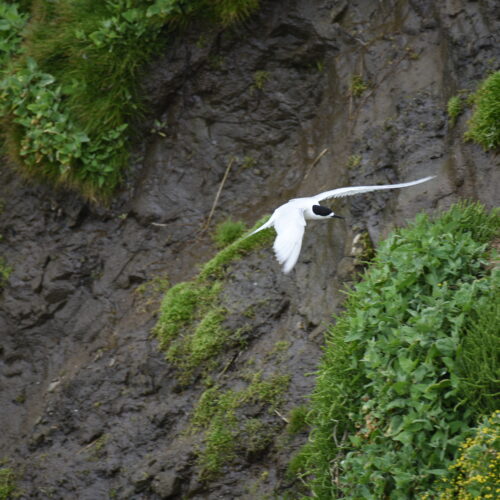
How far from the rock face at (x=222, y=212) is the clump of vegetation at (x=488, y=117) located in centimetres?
12

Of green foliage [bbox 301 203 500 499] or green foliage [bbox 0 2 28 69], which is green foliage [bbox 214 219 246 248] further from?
green foliage [bbox 0 2 28 69]

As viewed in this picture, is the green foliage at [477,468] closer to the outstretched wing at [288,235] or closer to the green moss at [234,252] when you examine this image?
the outstretched wing at [288,235]

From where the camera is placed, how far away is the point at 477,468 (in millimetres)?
3408

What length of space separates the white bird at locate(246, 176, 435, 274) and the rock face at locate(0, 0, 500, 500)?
450 mm

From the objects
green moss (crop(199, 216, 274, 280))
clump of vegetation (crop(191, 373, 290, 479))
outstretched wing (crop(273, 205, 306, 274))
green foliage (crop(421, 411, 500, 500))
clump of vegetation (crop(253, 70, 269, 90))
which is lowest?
clump of vegetation (crop(191, 373, 290, 479))

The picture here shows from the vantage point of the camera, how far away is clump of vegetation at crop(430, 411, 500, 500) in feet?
11.0

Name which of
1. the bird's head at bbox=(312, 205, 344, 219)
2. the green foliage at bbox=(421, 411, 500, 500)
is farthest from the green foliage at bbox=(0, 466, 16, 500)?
the green foliage at bbox=(421, 411, 500, 500)

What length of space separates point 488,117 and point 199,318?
2444 millimetres

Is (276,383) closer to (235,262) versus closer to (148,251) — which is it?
(235,262)

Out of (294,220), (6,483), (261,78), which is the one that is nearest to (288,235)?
(294,220)

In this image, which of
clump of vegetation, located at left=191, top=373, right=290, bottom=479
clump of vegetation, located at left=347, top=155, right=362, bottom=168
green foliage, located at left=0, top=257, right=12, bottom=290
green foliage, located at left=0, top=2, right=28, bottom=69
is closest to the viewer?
clump of vegetation, located at left=191, top=373, right=290, bottom=479

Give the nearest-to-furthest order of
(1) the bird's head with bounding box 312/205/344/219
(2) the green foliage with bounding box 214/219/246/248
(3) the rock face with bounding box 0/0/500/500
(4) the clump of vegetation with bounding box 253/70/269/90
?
(1) the bird's head with bounding box 312/205/344/219
(3) the rock face with bounding box 0/0/500/500
(2) the green foliage with bounding box 214/219/246/248
(4) the clump of vegetation with bounding box 253/70/269/90

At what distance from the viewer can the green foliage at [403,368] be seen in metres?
3.74

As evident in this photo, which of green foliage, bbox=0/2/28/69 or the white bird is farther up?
green foliage, bbox=0/2/28/69
